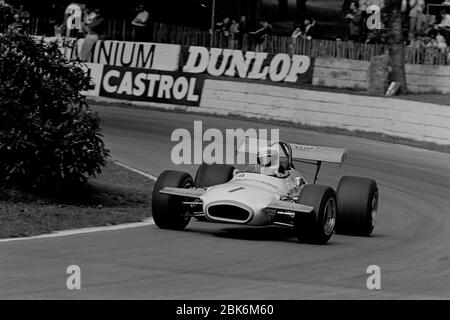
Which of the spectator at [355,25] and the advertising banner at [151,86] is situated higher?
the spectator at [355,25]

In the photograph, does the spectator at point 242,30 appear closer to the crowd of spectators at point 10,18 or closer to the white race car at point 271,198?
the crowd of spectators at point 10,18

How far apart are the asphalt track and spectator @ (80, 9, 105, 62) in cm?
1524

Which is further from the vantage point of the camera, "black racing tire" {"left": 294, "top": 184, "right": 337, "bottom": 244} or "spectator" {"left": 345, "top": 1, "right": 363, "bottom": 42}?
"spectator" {"left": 345, "top": 1, "right": 363, "bottom": 42}

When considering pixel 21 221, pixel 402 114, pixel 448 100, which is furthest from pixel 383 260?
pixel 448 100

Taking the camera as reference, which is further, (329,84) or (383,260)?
(329,84)

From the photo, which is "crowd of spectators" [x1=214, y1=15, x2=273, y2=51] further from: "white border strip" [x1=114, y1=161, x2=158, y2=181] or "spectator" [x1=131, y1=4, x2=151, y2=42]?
"white border strip" [x1=114, y1=161, x2=158, y2=181]

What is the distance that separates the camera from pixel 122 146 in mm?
21891

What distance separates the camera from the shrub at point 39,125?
46.4 feet

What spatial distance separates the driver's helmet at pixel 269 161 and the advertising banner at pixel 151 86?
14840 millimetres

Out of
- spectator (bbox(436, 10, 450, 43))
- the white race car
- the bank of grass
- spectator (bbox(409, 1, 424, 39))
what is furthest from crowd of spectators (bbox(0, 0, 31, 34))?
spectator (bbox(436, 10, 450, 43))

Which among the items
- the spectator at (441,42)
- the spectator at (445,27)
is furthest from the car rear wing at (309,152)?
the spectator at (445,27)

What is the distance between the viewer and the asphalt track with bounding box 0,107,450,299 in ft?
29.6

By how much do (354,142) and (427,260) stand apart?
12.4 meters
